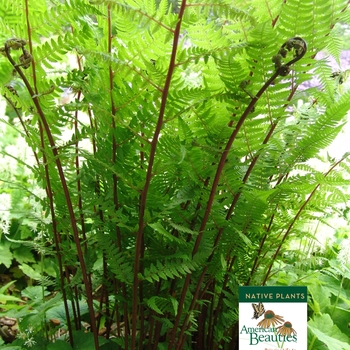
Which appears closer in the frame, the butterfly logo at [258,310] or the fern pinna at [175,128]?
the fern pinna at [175,128]

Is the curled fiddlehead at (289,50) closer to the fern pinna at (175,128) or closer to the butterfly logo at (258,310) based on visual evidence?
the fern pinna at (175,128)

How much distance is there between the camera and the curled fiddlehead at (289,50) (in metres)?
0.65

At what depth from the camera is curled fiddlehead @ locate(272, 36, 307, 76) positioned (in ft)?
2.15

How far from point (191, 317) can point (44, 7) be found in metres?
0.64

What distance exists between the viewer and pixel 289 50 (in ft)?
2.23

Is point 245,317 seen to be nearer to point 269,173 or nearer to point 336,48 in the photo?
point 269,173

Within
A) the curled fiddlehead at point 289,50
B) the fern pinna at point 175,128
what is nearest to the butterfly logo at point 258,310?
the fern pinna at point 175,128

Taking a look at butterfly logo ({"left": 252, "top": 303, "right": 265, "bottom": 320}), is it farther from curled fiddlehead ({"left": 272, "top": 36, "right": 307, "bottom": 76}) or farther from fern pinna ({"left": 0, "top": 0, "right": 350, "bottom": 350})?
curled fiddlehead ({"left": 272, "top": 36, "right": 307, "bottom": 76})

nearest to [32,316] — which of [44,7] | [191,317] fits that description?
[191,317]

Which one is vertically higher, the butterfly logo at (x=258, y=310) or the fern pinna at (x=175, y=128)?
the fern pinna at (x=175, y=128)

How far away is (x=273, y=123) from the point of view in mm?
859

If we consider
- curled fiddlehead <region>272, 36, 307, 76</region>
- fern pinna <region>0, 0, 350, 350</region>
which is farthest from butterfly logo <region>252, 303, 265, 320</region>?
curled fiddlehead <region>272, 36, 307, 76</region>

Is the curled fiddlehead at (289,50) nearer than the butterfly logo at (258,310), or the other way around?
the curled fiddlehead at (289,50)

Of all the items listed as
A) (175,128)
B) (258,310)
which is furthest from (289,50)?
(258,310)
